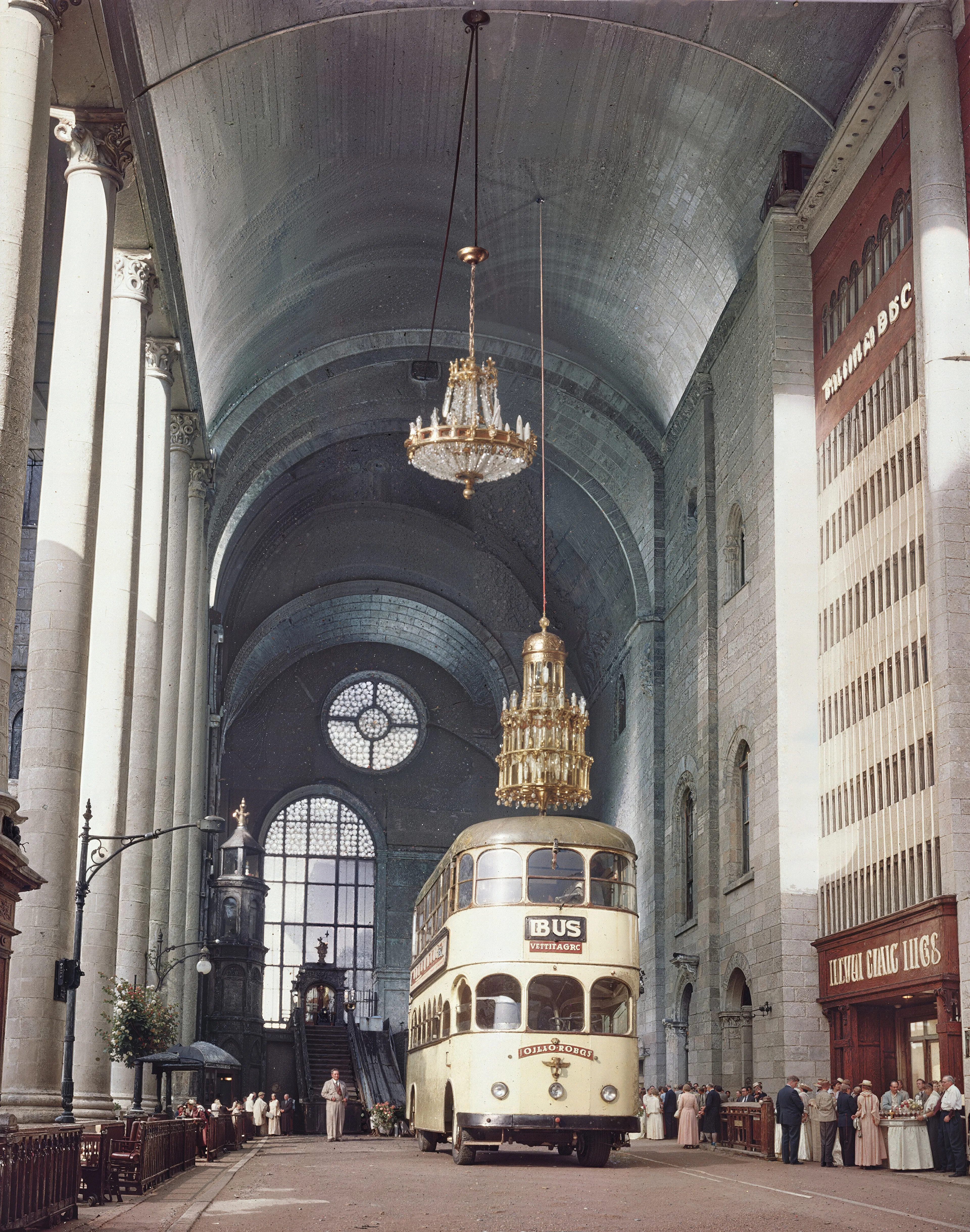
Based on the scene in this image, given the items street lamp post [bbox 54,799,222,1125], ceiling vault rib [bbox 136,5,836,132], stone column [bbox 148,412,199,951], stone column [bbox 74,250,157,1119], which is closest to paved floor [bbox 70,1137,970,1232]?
street lamp post [bbox 54,799,222,1125]

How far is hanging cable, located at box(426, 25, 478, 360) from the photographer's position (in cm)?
2355

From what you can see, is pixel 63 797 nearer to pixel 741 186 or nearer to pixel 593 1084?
pixel 593 1084

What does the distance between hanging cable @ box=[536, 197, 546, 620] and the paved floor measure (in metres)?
16.5

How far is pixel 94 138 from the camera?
55.5ft

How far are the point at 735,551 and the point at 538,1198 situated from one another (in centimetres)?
1686

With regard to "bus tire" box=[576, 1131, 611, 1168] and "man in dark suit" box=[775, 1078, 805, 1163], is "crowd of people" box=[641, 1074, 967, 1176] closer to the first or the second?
"man in dark suit" box=[775, 1078, 805, 1163]

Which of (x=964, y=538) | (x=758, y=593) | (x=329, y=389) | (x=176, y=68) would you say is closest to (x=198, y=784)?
(x=329, y=389)

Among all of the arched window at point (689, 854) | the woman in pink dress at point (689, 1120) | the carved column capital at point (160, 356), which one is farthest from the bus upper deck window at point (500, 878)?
the arched window at point (689, 854)

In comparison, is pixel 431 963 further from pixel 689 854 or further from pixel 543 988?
pixel 689 854

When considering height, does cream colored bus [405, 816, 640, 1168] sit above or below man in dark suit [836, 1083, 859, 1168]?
above

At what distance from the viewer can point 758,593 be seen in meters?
25.4

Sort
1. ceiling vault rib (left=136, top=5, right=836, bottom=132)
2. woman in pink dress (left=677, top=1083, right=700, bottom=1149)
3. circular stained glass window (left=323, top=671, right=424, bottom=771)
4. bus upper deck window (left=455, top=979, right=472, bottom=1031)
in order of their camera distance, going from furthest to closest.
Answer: circular stained glass window (left=323, top=671, right=424, bottom=771) → woman in pink dress (left=677, top=1083, right=700, bottom=1149) → ceiling vault rib (left=136, top=5, right=836, bottom=132) → bus upper deck window (left=455, top=979, right=472, bottom=1031)

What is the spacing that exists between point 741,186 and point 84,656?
1601cm

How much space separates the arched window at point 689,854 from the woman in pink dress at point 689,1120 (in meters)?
6.65
